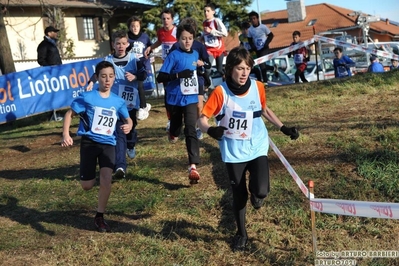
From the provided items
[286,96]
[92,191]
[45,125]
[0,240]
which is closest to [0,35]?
[45,125]

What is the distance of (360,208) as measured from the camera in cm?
426

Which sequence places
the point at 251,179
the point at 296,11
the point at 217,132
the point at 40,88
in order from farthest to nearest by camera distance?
the point at 296,11, the point at 40,88, the point at 251,179, the point at 217,132

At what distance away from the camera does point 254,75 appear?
1595 centimetres

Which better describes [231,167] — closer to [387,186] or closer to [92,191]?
[387,186]

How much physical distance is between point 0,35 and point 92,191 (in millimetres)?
10257

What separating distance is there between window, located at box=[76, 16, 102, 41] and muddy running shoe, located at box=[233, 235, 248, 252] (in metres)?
34.6

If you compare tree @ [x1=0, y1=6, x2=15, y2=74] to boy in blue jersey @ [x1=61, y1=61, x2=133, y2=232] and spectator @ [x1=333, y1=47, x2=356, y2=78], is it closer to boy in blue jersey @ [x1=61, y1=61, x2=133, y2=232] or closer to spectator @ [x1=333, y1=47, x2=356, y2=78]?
spectator @ [x1=333, y1=47, x2=356, y2=78]

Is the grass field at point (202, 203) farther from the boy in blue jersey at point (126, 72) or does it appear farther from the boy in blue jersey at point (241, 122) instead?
the boy in blue jersey at point (126, 72)

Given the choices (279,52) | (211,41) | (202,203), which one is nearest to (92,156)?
(202,203)

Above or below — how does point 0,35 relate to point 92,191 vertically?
above

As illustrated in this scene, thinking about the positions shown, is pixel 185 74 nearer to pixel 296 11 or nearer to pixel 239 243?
pixel 239 243

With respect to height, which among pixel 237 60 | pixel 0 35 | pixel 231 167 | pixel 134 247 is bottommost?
pixel 134 247

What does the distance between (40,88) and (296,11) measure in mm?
50401

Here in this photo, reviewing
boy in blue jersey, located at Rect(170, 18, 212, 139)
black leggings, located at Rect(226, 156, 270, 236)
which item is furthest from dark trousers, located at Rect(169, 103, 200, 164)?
black leggings, located at Rect(226, 156, 270, 236)
